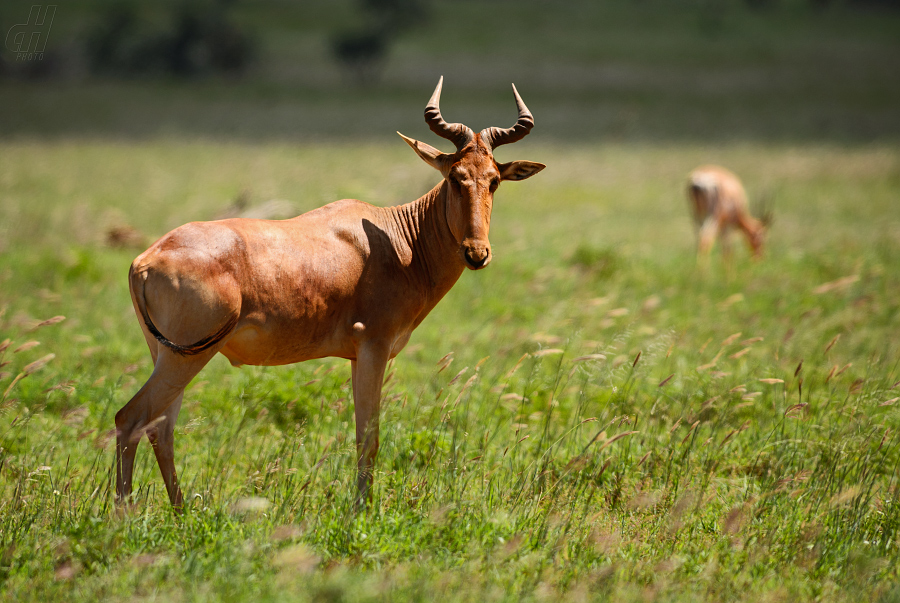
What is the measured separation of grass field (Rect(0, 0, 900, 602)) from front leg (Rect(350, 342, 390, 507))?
0.20m

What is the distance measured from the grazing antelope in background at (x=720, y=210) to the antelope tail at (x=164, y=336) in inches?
488

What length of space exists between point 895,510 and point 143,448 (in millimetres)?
5684

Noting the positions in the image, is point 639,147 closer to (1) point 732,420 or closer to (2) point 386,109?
(2) point 386,109

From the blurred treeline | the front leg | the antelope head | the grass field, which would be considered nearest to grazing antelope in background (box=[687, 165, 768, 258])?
the grass field

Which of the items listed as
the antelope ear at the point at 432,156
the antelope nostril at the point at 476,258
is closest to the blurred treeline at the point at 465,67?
the antelope ear at the point at 432,156

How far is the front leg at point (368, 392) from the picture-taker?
5156 millimetres

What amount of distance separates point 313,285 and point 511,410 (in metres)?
2.49

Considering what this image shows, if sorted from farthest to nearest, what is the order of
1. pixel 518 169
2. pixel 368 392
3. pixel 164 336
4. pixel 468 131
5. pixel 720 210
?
pixel 720 210, pixel 518 169, pixel 468 131, pixel 368 392, pixel 164 336

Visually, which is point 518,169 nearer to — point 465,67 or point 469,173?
point 469,173

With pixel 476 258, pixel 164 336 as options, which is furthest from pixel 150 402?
pixel 476 258

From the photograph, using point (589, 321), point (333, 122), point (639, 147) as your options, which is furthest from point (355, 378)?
point (333, 122)

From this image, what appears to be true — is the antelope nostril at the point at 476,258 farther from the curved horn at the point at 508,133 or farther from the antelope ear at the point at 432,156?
the curved horn at the point at 508,133

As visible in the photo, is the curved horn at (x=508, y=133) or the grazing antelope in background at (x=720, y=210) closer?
the curved horn at (x=508, y=133)

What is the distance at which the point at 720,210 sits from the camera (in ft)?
50.9
